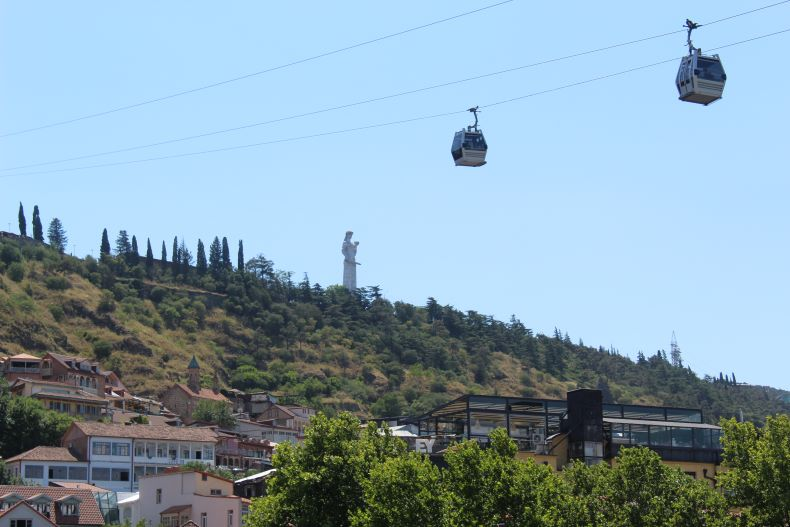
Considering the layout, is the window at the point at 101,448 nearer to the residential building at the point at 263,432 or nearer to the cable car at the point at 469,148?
the residential building at the point at 263,432

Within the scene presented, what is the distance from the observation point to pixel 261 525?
177 ft

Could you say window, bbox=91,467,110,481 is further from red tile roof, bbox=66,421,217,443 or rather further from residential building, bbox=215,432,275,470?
residential building, bbox=215,432,275,470

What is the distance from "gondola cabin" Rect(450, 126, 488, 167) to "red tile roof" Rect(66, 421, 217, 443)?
→ 5884cm

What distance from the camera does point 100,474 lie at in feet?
331

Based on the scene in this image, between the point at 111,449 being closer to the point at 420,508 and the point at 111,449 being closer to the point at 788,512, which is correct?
the point at 420,508

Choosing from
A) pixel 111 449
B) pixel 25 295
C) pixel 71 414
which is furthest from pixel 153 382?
pixel 111 449

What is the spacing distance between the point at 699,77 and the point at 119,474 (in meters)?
72.5

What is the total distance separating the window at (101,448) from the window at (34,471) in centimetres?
646

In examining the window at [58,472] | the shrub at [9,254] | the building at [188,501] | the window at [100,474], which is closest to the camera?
the building at [188,501]

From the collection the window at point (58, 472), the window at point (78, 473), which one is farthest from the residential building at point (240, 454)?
the window at point (58, 472)

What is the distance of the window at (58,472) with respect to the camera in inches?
3767

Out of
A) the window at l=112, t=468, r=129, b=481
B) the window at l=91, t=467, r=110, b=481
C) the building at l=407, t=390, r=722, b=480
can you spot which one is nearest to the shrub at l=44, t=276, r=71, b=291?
the window at l=112, t=468, r=129, b=481

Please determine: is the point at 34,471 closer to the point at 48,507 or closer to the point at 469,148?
the point at 48,507

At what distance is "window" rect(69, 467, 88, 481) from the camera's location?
97.8 m
